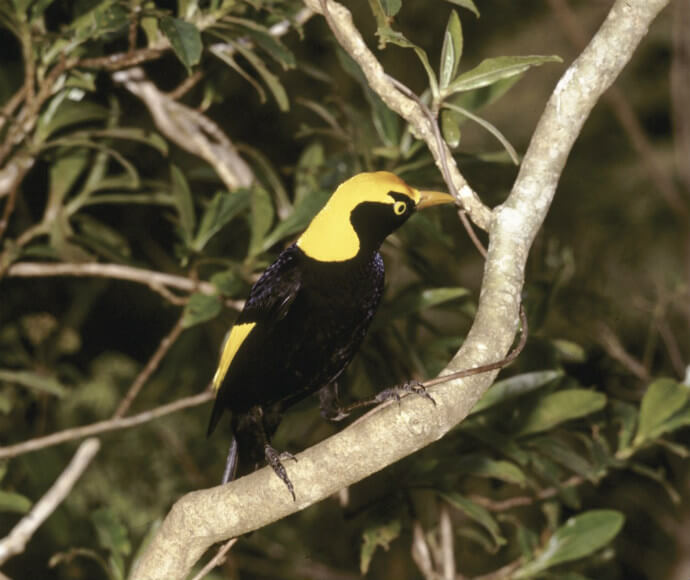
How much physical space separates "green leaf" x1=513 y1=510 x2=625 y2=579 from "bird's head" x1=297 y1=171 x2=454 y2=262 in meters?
0.91

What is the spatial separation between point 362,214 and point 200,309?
0.50 meters

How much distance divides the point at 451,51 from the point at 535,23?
3.26m

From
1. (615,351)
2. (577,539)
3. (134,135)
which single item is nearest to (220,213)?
(134,135)

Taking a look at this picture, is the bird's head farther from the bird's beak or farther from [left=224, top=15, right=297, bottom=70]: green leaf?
[left=224, top=15, right=297, bottom=70]: green leaf

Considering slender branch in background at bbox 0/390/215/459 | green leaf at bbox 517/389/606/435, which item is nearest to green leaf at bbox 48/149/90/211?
slender branch in background at bbox 0/390/215/459

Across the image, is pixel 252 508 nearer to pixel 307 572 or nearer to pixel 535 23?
pixel 307 572

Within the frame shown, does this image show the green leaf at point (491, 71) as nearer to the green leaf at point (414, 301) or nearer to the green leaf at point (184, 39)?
the green leaf at point (184, 39)

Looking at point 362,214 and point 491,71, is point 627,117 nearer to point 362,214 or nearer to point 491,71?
point 362,214

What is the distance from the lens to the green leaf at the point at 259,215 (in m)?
2.41

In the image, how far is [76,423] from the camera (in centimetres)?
328

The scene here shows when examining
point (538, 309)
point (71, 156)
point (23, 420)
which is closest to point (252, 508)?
point (538, 309)

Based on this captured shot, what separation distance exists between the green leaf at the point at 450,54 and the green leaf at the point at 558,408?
3.03 feet

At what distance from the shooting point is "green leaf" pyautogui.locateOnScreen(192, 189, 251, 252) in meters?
2.46

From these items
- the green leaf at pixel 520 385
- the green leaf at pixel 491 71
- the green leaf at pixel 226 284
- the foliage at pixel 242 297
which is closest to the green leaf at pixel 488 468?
the foliage at pixel 242 297
